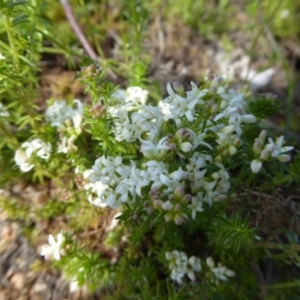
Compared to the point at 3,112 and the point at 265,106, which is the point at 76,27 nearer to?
the point at 3,112

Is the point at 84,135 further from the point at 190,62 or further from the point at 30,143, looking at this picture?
the point at 190,62

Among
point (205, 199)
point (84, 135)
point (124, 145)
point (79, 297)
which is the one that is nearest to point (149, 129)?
point (124, 145)

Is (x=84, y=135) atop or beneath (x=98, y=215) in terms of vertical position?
atop

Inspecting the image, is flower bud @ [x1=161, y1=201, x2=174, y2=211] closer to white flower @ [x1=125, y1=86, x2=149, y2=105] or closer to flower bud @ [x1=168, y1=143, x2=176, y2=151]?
flower bud @ [x1=168, y1=143, x2=176, y2=151]

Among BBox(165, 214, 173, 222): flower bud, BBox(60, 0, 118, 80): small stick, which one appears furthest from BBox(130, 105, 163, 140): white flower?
BBox(60, 0, 118, 80): small stick

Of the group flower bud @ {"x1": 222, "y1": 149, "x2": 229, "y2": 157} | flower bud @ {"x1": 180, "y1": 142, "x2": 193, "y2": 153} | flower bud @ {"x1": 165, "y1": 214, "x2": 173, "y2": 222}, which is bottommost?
flower bud @ {"x1": 165, "y1": 214, "x2": 173, "y2": 222}

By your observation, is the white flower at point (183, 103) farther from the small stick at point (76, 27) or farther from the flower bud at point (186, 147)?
the small stick at point (76, 27)
